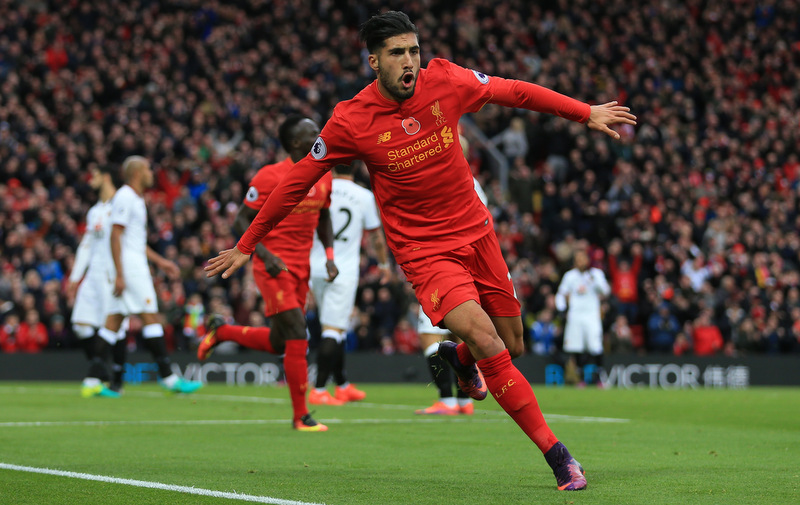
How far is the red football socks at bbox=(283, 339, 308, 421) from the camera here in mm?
8688

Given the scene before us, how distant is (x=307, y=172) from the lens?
5.97 meters

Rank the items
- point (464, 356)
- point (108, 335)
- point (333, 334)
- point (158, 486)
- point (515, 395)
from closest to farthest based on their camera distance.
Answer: point (158, 486)
point (515, 395)
point (464, 356)
point (333, 334)
point (108, 335)

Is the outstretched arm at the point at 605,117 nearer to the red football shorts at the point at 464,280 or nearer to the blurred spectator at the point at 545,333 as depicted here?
the red football shorts at the point at 464,280

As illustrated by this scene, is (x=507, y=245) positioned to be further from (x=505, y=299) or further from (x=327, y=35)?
(x=505, y=299)

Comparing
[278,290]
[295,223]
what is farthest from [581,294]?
[278,290]

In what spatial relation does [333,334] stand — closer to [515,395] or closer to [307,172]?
[307,172]

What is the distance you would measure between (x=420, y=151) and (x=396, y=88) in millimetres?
355

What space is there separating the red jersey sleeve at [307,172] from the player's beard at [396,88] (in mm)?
289

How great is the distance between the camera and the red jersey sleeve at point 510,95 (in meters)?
5.89

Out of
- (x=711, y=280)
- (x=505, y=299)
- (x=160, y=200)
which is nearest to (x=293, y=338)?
(x=505, y=299)

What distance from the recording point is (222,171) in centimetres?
2291

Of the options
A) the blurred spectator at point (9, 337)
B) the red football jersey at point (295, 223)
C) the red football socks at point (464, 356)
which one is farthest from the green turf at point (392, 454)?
the blurred spectator at point (9, 337)

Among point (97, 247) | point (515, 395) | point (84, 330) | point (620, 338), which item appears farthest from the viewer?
point (620, 338)

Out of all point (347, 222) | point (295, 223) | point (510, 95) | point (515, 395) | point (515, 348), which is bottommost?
point (515, 395)
